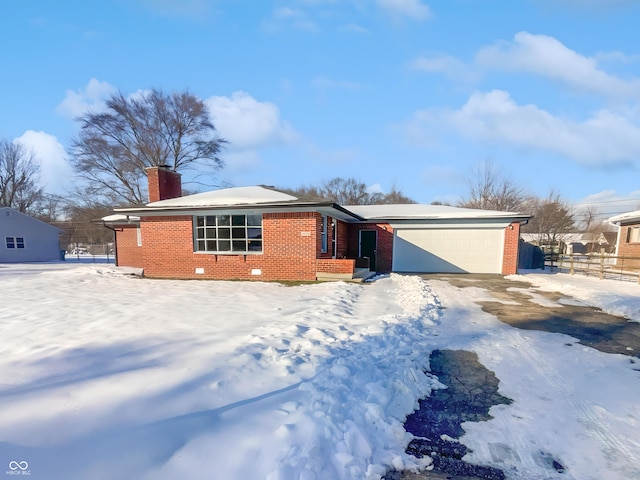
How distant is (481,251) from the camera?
13977 mm

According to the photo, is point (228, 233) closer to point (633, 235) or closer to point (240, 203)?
point (240, 203)

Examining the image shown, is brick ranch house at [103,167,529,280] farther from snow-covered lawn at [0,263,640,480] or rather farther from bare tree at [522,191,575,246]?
bare tree at [522,191,575,246]

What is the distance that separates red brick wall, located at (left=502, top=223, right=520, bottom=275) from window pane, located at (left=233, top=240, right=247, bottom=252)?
38.1ft

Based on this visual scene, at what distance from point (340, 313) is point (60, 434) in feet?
14.7

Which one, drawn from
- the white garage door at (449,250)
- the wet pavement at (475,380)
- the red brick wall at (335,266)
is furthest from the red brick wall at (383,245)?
the wet pavement at (475,380)

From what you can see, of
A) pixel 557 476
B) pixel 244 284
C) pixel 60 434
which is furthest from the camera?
pixel 244 284

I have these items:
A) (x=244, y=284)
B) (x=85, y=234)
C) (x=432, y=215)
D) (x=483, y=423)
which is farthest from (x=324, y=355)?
(x=85, y=234)

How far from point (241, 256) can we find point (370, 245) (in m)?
6.86

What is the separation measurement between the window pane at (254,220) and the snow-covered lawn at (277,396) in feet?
18.8

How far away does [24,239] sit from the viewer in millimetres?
23922

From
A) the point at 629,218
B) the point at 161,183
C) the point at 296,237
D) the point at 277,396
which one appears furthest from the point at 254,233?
the point at 629,218

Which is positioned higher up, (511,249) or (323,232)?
(323,232)

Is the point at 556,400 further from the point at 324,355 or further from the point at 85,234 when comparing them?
the point at 85,234

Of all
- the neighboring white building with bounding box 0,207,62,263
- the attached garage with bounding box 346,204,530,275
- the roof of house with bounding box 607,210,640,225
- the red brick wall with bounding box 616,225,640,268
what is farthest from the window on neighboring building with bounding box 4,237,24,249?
the red brick wall with bounding box 616,225,640,268
